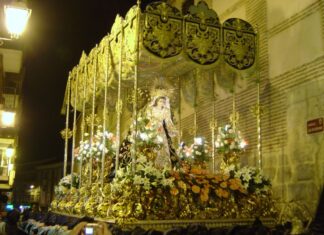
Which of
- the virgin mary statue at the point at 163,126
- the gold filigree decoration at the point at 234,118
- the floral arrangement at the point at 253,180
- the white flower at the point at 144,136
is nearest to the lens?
the floral arrangement at the point at 253,180

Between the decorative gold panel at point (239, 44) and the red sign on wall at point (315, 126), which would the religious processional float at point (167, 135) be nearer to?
the decorative gold panel at point (239, 44)

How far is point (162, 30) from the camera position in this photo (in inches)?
347

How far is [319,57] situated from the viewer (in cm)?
819

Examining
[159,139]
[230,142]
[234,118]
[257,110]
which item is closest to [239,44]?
[257,110]

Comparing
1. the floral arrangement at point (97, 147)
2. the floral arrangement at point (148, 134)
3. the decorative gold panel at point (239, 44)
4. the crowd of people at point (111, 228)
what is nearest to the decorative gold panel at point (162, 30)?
the decorative gold panel at point (239, 44)

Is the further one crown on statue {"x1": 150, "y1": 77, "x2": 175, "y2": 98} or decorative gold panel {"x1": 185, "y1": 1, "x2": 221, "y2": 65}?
crown on statue {"x1": 150, "y1": 77, "x2": 175, "y2": 98}

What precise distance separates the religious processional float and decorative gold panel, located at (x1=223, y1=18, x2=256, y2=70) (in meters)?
0.02

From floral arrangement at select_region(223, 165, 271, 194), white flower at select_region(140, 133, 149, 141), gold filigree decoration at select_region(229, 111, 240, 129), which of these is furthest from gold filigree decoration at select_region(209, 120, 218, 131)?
floral arrangement at select_region(223, 165, 271, 194)

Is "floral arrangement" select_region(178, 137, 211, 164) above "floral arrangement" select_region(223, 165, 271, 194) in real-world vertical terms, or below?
above

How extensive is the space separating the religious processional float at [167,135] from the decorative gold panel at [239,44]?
0.02 meters

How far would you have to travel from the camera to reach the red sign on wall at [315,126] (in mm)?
7965

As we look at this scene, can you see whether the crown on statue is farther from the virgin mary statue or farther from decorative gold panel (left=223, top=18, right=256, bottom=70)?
decorative gold panel (left=223, top=18, right=256, bottom=70)

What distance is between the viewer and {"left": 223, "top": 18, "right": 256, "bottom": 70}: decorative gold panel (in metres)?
9.51

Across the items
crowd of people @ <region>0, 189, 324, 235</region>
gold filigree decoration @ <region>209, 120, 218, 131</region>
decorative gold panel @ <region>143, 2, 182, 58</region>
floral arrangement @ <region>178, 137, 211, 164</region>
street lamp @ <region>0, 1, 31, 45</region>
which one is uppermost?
decorative gold panel @ <region>143, 2, 182, 58</region>
